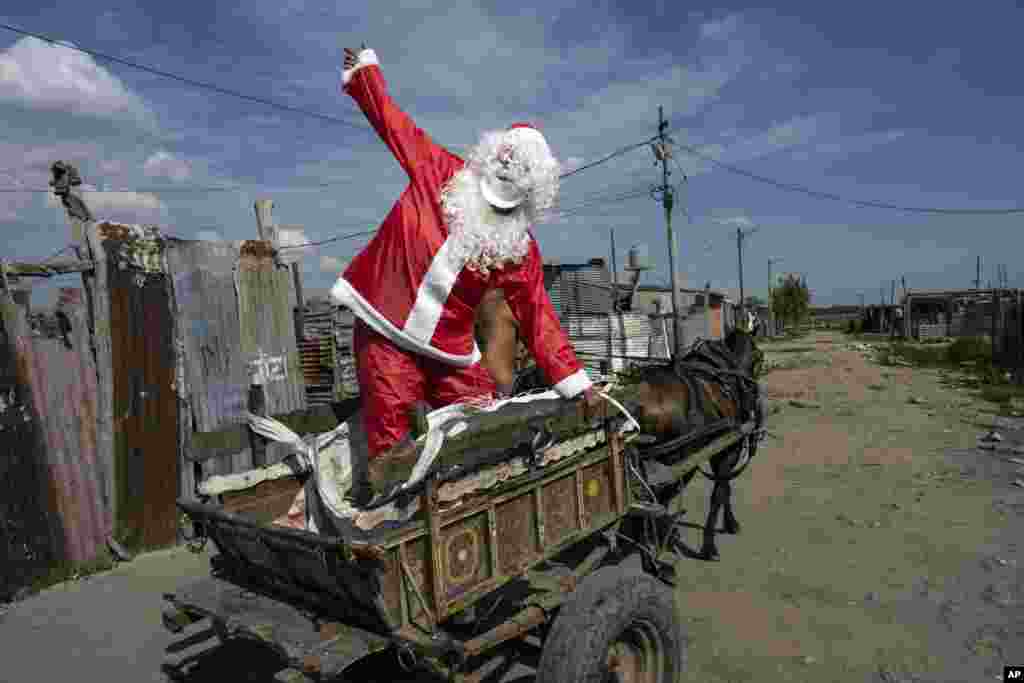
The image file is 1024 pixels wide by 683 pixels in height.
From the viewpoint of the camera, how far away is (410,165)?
288cm

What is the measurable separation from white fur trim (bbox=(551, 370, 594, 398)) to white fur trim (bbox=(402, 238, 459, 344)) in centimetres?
62

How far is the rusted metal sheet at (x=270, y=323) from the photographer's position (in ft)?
18.6

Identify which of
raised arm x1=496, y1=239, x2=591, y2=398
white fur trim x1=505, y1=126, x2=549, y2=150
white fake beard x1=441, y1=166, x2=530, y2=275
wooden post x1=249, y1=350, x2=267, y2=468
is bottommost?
wooden post x1=249, y1=350, x2=267, y2=468

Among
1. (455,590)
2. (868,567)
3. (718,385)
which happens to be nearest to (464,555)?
(455,590)

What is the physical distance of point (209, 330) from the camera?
211 inches

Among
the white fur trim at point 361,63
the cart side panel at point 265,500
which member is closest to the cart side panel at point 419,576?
the cart side panel at point 265,500

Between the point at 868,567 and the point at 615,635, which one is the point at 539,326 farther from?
the point at 868,567

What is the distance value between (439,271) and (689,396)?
2482 mm

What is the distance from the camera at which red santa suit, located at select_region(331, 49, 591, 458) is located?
8.64 ft

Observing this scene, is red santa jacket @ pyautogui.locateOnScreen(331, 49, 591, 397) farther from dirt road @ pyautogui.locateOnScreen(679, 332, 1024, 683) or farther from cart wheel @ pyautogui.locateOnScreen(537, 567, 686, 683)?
Answer: dirt road @ pyautogui.locateOnScreen(679, 332, 1024, 683)

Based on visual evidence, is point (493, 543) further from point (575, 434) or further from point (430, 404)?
point (430, 404)

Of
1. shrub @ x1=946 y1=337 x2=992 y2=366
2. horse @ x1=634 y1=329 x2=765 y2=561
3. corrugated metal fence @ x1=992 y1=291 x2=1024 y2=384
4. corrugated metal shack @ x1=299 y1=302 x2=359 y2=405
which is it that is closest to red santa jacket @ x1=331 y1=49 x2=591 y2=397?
horse @ x1=634 y1=329 x2=765 y2=561

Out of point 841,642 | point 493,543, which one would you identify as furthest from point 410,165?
point 841,642

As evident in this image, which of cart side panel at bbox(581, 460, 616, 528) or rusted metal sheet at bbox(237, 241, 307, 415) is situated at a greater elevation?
rusted metal sheet at bbox(237, 241, 307, 415)
